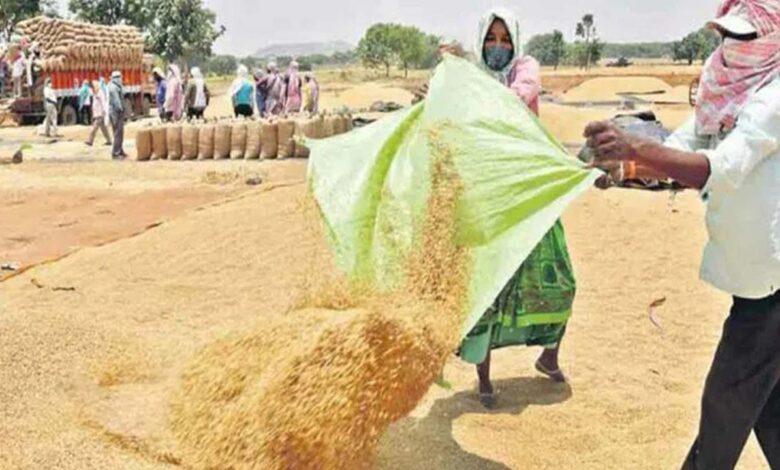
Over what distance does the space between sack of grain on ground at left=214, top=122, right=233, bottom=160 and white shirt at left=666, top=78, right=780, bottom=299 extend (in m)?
12.5

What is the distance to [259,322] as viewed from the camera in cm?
380

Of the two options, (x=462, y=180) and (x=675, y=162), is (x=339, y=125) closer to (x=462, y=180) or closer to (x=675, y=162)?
(x=462, y=180)

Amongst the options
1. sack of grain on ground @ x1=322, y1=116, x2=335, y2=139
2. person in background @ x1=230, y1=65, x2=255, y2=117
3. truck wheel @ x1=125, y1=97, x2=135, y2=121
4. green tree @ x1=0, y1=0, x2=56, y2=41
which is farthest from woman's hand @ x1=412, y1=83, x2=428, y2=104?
green tree @ x1=0, y1=0, x2=56, y2=41

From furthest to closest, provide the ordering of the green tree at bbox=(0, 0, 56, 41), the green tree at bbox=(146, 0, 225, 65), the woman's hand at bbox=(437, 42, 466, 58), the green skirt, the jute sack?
the green tree at bbox=(146, 0, 225, 65) < the green tree at bbox=(0, 0, 56, 41) < the jute sack < the woman's hand at bbox=(437, 42, 466, 58) < the green skirt

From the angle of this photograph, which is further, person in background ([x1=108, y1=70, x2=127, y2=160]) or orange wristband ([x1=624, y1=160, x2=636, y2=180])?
person in background ([x1=108, y1=70, x2=127, y2=160])

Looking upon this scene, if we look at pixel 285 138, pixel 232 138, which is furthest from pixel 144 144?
pixel 285 138

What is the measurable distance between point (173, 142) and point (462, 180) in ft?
40.6

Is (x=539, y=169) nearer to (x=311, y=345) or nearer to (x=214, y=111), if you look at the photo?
(x=311, y=345)

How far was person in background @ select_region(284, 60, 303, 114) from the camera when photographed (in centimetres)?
1853

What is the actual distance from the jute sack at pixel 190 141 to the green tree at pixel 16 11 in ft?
101

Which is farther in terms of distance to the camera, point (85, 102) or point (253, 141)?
point (85, 102)

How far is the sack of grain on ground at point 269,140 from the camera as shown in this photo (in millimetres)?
14562

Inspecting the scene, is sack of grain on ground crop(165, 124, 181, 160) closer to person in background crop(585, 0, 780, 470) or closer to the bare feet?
the bare feet

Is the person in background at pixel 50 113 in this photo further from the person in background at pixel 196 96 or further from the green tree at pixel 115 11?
the green tree at pixel 115 11
